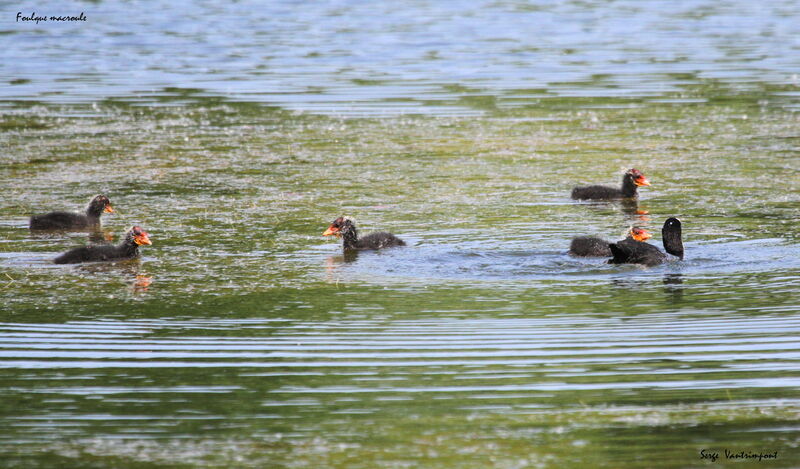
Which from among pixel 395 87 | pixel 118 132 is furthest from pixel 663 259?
pixel 395 87

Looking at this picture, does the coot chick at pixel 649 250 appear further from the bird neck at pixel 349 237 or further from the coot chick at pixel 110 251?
the coot chick at pixel 110 251

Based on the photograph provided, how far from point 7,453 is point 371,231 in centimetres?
628

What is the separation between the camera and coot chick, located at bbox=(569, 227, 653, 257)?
35.2 ft

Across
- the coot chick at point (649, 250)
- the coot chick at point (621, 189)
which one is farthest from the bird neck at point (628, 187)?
the coot chick at point (649, 250)

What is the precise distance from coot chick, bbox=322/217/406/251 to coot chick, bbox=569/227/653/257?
4.87ft

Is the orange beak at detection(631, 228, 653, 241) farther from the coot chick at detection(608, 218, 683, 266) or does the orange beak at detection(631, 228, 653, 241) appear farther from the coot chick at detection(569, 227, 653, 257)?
the coot chick at detection(608, 218, 683, 266)

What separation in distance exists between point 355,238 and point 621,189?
361cm

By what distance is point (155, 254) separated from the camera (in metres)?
Answer: 11.2

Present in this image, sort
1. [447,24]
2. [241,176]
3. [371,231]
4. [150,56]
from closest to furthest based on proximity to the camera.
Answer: [371,231], [241,176], [150,56], [447,24]

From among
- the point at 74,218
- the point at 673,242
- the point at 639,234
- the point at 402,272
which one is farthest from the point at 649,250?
the point at 74,218

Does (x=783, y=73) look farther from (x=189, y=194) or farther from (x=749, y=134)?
(x=189, y=194)

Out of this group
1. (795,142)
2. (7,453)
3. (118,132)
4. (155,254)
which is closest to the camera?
(7,453)

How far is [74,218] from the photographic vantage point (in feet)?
41.3

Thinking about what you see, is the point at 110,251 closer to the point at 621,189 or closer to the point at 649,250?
the point at 649,250
